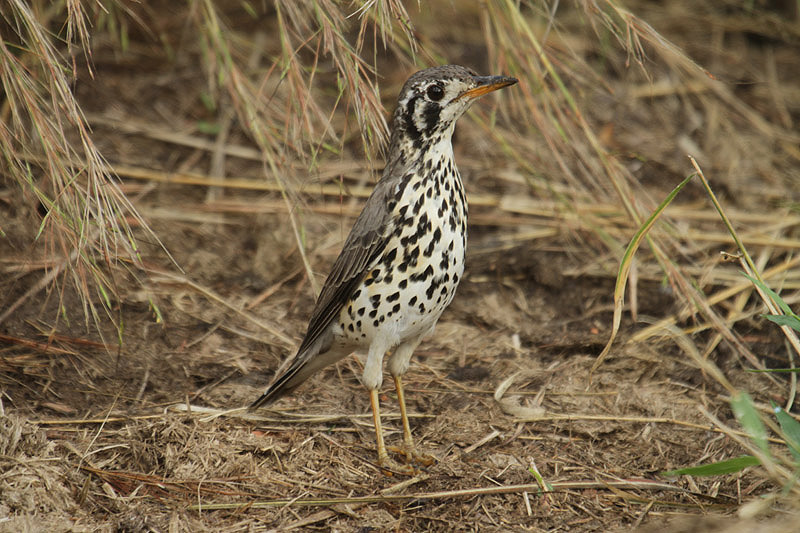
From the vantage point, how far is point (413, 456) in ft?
13.1

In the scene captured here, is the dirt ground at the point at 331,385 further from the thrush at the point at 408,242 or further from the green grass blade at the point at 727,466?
the thrush at the point at 408,242

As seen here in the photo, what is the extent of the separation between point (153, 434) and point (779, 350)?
3.20 meters

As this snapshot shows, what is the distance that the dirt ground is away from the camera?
11.5 ft

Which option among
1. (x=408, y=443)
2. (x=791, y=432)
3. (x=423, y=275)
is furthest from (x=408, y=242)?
(x=791, y=432)

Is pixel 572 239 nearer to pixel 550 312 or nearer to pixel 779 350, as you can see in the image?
pixel 550 312

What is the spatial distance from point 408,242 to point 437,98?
2.18ft

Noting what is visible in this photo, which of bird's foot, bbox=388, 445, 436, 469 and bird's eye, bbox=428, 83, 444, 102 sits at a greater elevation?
bird's eye, bbox=428, 83, 444, 102

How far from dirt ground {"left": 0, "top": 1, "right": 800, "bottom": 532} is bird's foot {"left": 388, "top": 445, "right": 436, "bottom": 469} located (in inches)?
3.2

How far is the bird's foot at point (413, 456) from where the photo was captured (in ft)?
12.9

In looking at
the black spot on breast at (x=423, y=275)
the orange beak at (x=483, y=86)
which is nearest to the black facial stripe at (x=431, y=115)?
the orange beak at (x=483, y=86)

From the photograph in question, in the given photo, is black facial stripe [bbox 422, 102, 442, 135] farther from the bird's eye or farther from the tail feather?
the tail feather

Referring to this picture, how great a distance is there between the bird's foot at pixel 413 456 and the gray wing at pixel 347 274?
55cm

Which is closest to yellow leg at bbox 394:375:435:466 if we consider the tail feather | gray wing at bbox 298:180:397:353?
the tail feather

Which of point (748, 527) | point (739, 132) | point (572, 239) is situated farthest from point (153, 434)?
point (739, 132)
